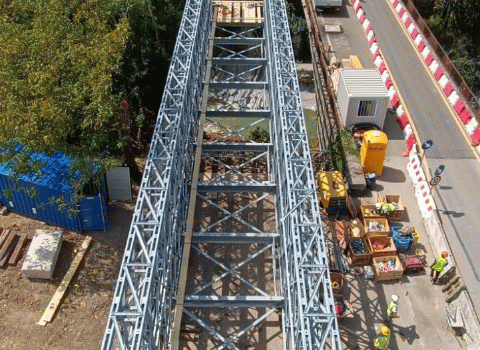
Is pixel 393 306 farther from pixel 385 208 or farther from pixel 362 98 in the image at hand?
pixel 362 98

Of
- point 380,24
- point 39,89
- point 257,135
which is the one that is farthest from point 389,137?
point 39,89

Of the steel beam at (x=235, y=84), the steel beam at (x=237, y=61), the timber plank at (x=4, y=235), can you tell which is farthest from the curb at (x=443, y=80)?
the timber plank at (x=4, y=235)

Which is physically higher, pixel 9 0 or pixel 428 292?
pixel 9 0

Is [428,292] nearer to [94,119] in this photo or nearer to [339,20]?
[94,119]

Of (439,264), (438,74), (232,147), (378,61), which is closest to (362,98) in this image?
(378,61)

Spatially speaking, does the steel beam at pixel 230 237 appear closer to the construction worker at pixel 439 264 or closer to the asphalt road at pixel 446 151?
the construction worker at pixel 439 264

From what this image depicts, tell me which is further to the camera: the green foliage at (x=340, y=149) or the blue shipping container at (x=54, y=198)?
the green foliage at (x=340, y=149)
